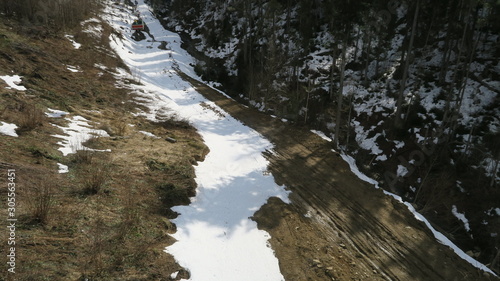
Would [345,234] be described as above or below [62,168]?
below

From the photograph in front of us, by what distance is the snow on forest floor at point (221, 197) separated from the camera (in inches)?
256

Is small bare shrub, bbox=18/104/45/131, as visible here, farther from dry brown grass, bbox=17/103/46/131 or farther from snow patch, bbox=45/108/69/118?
snow patch, bbox=45/108/69/118

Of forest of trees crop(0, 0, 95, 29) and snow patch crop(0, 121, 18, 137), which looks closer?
snow patch crop(0, 121, 18, 137)

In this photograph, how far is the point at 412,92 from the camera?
21.2 meters

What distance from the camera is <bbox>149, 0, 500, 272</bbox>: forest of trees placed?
1523cm

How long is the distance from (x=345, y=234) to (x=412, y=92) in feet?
56.5

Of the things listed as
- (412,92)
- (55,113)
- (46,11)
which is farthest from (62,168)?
(412,92)

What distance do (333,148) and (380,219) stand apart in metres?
6.44

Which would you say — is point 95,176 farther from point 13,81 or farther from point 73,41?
point 73,41

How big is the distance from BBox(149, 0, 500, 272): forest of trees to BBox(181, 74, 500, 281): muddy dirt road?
8.68ft

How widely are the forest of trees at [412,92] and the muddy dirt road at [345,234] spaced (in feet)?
8.68

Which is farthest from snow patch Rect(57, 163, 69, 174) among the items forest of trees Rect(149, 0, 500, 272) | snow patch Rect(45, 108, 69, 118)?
forest of trees Rect(149, 0, 500, 272)

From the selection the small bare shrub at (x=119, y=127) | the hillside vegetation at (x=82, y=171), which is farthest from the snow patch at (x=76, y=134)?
the small bare shrub at (x=119, y=127)

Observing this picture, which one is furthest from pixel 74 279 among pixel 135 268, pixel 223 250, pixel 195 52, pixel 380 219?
pixel 195 52
